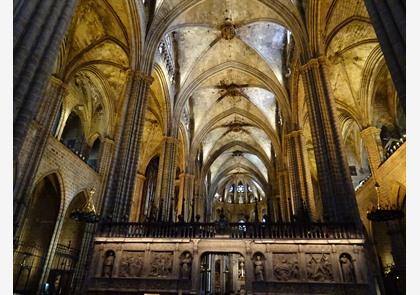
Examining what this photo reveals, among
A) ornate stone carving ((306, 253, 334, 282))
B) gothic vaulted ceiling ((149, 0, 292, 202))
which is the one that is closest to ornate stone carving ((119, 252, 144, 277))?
ornate stone carving ((306, 253, 334, 282))

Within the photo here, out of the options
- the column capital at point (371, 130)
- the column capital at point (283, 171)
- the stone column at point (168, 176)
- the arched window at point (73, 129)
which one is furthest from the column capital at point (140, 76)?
the column capital at point (283, 171)

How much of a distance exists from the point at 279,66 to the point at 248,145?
13.1m

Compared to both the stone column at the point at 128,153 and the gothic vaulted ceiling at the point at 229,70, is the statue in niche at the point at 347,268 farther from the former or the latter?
the gothic vaulted ceiling at the point at 229,70

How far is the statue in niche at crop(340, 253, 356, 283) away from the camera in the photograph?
26.5 ft

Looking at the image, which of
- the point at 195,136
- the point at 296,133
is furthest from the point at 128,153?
the point at 195,136

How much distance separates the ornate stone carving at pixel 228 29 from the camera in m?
18.4

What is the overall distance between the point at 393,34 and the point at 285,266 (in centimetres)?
673

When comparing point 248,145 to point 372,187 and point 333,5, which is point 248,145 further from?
point 333,5

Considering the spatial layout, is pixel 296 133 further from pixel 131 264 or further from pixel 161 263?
pixel 131 264

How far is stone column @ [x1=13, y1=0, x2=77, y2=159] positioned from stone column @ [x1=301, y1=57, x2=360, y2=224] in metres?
9.02

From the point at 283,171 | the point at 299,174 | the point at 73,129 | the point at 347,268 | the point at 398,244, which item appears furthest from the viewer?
the point at 283,171

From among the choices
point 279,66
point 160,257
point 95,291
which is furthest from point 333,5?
point 95,291

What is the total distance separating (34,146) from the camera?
12.0 m

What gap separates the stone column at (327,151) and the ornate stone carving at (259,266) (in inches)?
105
